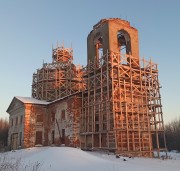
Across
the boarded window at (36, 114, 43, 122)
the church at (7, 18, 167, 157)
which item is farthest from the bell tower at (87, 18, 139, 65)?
the boarded window at (36, 114, 43, 122)

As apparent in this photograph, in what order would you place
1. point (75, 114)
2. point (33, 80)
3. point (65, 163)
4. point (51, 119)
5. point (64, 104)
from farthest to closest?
point (33, 80) → point (51, 119) → point (64, 104) → point (75, 114) → point (65, 163)

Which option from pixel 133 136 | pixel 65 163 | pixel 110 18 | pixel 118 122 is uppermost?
pixel 110 18

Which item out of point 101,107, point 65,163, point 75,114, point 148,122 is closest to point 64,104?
point 75,114

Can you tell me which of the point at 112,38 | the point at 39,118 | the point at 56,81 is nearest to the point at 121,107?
the point at 112,38

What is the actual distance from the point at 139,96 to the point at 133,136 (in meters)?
4.21

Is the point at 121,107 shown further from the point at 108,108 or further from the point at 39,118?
the point at 39,118

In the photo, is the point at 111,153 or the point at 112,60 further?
the point at 112,60

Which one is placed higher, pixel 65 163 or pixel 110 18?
pixel 110 18

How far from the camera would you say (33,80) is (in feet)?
126

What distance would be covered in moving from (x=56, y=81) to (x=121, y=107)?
18.0m

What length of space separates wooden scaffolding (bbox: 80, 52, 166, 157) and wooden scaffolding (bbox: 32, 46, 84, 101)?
40.9 feet

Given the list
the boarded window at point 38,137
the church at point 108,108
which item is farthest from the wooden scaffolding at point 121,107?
the boarded window at point 38,137

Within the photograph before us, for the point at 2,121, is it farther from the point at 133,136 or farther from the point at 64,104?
the point at 133,136

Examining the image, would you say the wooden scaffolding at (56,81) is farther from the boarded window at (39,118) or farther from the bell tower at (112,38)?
the bell tower at (112,38)
